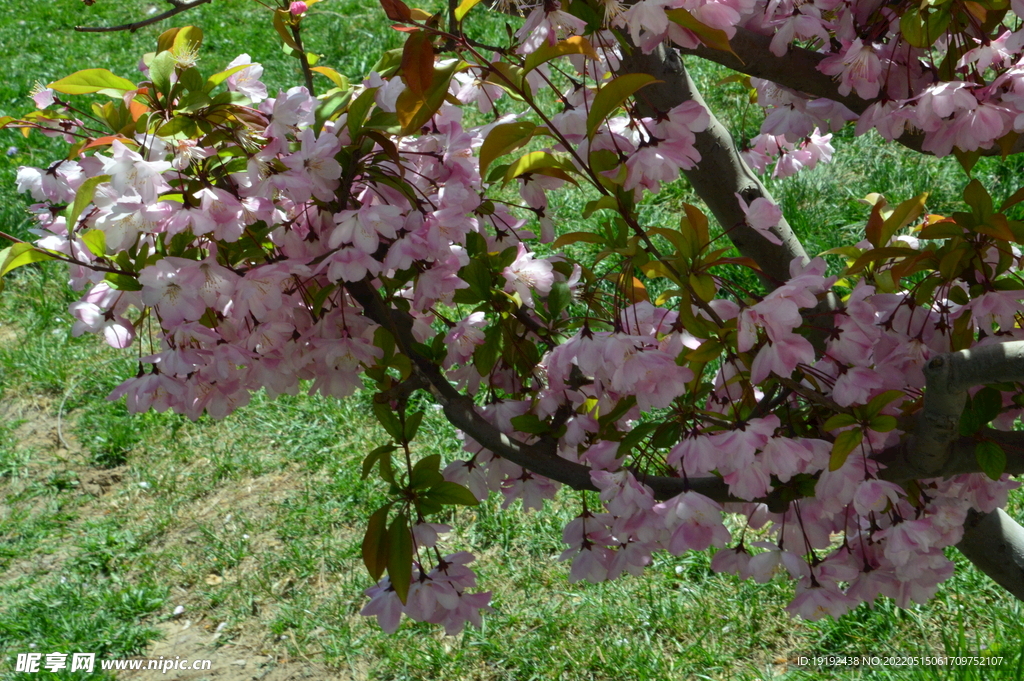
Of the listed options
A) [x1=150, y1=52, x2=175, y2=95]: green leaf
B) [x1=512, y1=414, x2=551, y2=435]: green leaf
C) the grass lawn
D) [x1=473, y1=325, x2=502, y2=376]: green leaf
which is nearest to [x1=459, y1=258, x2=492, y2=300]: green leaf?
[x1=473, y1=325, x2=502, y2=376]: green leaf

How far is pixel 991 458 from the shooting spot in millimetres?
898

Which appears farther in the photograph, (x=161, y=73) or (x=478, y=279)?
(x=478, y=279)

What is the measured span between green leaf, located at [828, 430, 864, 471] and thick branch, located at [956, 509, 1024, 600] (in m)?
0.60


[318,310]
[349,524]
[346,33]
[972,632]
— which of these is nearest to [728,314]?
[318,310]

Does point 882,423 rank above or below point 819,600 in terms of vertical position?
above

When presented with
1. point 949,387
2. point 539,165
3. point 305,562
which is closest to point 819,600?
point 949,387

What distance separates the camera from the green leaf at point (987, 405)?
0.94 m

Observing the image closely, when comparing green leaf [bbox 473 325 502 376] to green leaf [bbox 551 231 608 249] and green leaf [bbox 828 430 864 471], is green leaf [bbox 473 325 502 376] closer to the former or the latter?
green leaf [bbox 551 231 608 249]

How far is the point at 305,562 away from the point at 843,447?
1.94m

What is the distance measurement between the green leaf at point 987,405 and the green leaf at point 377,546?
0.66m

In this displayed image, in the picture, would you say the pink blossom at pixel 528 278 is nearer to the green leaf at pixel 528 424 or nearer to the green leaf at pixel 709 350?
the green leaf at pixel 528 424

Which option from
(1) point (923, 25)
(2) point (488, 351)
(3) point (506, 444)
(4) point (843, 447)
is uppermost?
(1) point (923, 25)

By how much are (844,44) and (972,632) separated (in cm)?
158

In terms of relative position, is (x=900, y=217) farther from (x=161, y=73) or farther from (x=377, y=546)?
(x=161, y=73)
